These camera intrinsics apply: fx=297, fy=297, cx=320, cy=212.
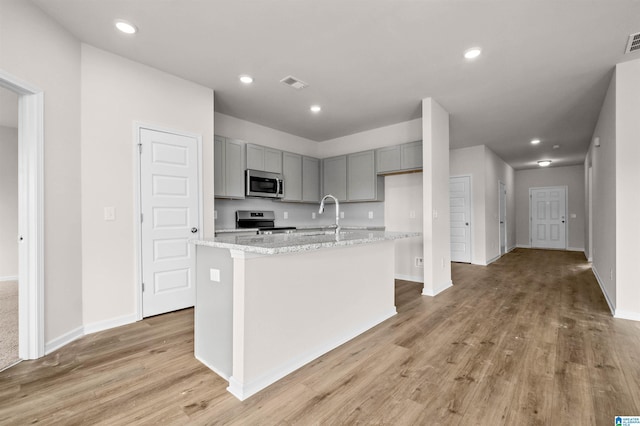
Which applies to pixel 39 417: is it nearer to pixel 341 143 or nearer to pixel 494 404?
pixel 494 404

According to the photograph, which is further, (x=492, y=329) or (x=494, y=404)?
(x=492, y=329)

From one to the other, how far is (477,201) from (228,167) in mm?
5363

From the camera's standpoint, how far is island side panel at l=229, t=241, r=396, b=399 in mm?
1851

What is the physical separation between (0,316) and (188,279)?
194 centimetres

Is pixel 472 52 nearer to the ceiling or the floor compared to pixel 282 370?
nearer to the ceiling

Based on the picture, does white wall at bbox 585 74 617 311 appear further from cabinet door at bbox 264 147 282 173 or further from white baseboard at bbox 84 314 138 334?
white baseboard at bbox 84 314 138 334

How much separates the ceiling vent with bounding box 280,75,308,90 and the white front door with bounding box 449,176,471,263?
480cm

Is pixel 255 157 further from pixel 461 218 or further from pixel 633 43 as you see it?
pixel 461 218

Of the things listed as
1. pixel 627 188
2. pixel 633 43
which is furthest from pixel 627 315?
pixel 633 43

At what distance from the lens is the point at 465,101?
164 inches

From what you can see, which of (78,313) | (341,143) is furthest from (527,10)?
(78,313)

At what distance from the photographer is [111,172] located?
9.54ft

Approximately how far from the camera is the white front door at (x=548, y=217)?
9.12 meters

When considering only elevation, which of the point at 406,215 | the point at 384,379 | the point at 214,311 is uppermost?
the point at 406,215
